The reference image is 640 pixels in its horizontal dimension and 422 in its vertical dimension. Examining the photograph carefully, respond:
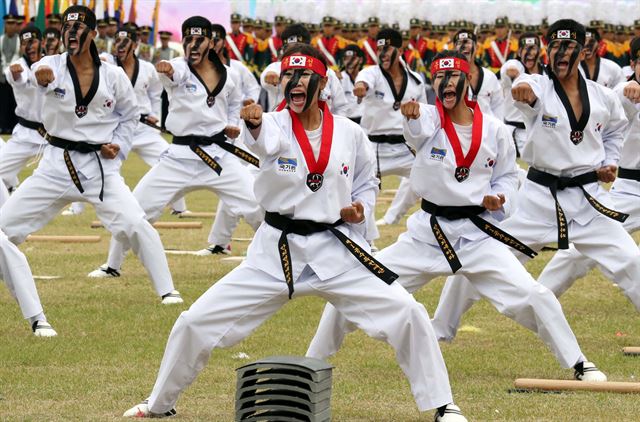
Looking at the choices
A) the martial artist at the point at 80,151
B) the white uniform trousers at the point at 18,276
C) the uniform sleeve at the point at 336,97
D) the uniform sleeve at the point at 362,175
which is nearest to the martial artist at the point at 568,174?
the uniform sleeve at the point at 362,175

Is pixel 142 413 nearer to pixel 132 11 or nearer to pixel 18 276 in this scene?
pixel 18 276

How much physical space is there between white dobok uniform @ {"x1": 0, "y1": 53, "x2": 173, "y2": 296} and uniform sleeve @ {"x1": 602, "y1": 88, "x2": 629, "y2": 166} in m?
3.86

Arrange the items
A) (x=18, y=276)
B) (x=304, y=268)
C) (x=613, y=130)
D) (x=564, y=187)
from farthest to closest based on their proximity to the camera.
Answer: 1. (x=18, y=276)
2. (x=613, y=130)
3. (x=564, y=187)
4. (x=304, y=268)

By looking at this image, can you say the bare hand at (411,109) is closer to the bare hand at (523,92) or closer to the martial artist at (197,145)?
the bare hand at (523,92)

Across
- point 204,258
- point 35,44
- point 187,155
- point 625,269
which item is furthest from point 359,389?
point 35,44

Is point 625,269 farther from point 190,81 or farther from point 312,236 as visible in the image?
point 190,81

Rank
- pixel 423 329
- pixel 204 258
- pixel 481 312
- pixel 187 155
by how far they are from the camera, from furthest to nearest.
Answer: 1. pixel 204 258
2. pixel 187 155
3. pixel 481 312
4. pixel 423 329

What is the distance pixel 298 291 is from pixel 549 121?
2.88 m

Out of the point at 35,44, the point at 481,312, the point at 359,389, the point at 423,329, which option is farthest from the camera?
the point at 35,44

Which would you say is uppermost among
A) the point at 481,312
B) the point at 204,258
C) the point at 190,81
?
the point at 190,81

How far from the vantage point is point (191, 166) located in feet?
44.5

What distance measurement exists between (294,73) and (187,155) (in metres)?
5.50

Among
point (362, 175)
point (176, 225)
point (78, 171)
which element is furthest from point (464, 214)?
point (176, 225)

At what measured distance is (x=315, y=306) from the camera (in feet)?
40.1
